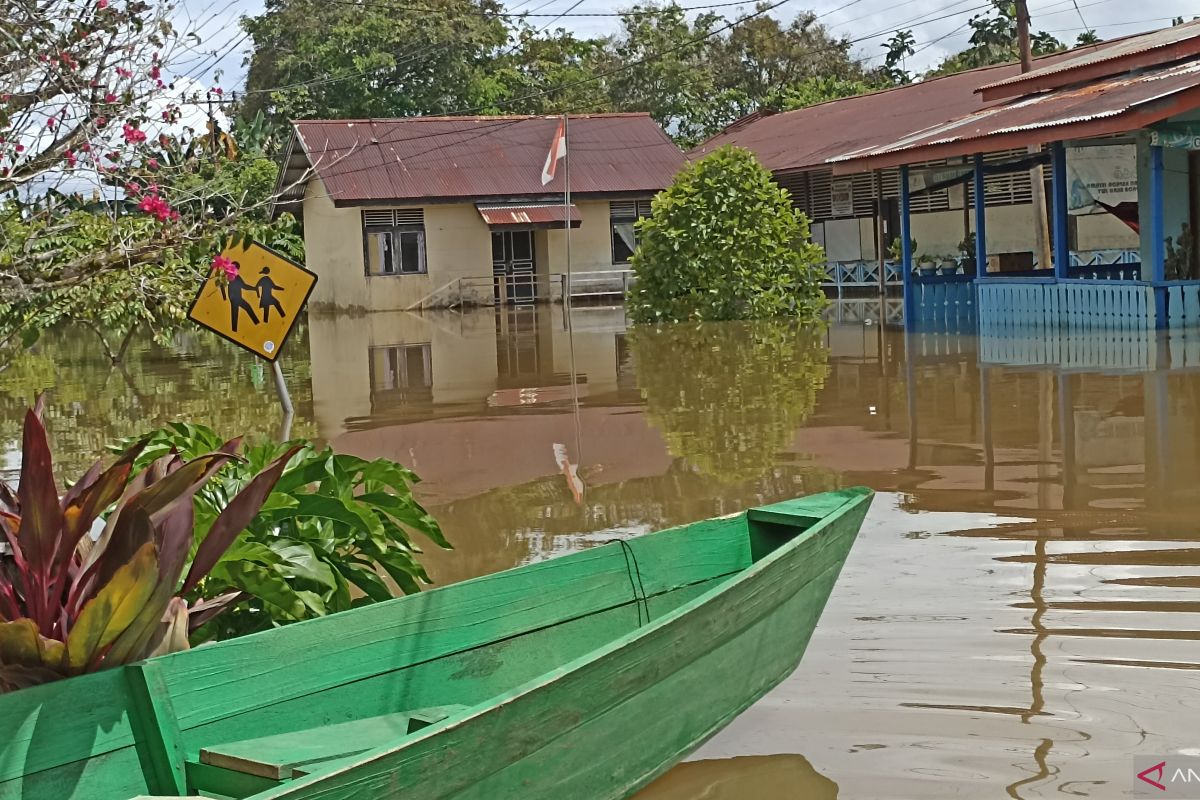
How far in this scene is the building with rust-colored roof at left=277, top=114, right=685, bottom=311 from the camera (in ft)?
124

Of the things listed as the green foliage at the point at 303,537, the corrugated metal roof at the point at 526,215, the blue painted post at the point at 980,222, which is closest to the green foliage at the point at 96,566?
the green foliage at the point at 303,537

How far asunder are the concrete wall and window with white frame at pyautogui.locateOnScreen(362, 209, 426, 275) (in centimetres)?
17

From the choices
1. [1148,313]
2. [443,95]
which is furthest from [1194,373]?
[443,95]

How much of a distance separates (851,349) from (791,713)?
1509cm

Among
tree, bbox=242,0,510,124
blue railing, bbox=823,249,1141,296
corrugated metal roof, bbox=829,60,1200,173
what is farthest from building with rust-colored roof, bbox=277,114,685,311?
corrugated metal roof, bbox=829,60,1200,173

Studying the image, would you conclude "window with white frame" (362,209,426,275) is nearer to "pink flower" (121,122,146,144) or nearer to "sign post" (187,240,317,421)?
"sign post" (187,240,317,421)

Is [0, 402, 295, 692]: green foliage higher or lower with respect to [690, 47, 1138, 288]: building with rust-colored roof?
lower

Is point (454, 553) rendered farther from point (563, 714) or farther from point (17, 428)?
point (17, 428)

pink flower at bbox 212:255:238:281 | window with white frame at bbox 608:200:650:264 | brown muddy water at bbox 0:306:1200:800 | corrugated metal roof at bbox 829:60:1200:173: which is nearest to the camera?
brown muddy water at bbox 0:306:1200:800

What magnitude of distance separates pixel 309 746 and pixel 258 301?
4.16 m

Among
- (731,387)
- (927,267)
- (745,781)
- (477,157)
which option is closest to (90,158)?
(745,781)

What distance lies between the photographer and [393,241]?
38.3m

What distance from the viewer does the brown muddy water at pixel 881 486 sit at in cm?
514

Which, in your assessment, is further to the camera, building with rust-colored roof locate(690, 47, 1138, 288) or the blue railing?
building with rust-colored roof locate(690, 47, 1138, 288)
